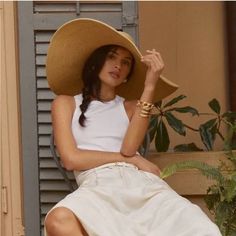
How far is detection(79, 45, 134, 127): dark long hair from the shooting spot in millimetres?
3102

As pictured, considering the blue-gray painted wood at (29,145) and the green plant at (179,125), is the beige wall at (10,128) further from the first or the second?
the green plant at (179,125)

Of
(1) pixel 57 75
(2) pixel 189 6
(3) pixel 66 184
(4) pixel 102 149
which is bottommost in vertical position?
(3) pixel 66 184

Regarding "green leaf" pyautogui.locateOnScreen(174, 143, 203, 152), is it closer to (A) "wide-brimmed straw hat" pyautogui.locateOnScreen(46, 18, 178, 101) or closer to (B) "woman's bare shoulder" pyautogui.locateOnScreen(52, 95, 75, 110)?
(A) "wide-brimmed straw hat" pyautogui.locateOnScreen(46, 18, 178, 101)

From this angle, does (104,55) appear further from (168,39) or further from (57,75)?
(168,39)

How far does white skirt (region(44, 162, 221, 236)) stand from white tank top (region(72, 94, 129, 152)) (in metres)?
0.15

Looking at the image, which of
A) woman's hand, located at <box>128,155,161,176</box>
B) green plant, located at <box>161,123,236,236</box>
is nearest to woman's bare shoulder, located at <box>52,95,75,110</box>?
woman's hand, located at <box>128,155,161,176</box>

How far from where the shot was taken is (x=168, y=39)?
4.34m

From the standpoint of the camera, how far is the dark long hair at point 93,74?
310cm

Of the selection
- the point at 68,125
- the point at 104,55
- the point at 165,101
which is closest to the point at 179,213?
the point at 68,125

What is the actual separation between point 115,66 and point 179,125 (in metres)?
0.77

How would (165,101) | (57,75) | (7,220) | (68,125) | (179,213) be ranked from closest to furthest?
1. (179,213)
2. (68,125)
3. (57,75)
4. (7,220)
5. (165,101)

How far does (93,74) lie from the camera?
10.4ft

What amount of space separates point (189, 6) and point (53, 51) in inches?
61.6

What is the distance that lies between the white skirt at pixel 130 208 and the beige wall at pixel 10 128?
660mm
